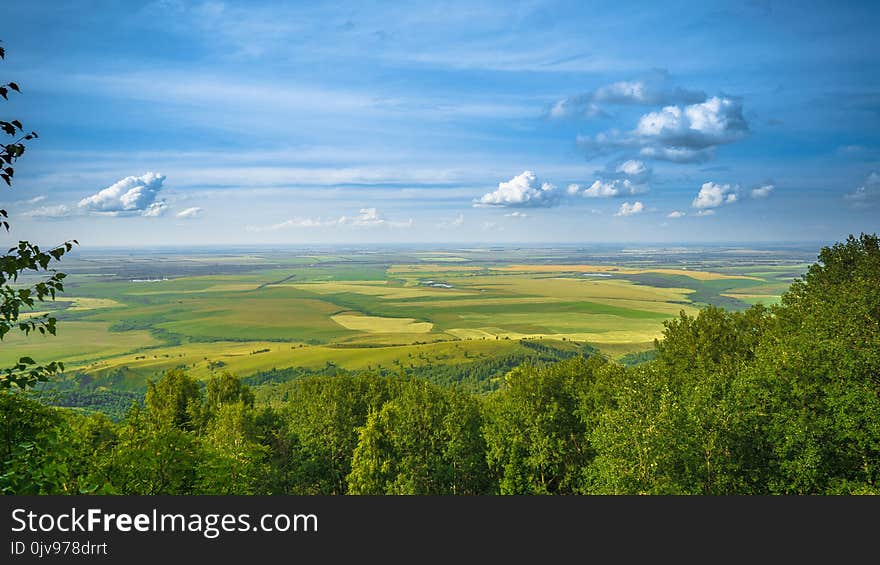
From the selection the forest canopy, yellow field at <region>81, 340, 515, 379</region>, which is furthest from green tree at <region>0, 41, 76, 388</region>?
yellow field at <region>81, 340, 515, 379</region>

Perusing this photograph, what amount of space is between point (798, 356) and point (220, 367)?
12072 centimetres

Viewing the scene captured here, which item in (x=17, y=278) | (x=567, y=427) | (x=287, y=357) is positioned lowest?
(x=287, y=357)

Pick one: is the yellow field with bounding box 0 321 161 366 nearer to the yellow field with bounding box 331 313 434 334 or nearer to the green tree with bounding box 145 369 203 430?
the yellow field with bounding box 331 313 434 334

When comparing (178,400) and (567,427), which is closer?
(567,427)

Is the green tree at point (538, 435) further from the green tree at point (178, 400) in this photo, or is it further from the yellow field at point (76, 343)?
the yellow field at point (76, 343)

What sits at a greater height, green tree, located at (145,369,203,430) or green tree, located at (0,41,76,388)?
green tree, located at (0,41,76,388)

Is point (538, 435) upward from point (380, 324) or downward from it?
upward

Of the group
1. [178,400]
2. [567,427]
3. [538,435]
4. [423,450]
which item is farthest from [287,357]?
[538,435]

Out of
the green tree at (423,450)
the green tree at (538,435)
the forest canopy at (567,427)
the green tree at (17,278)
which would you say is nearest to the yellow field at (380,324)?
the forest canopy at (567,427)

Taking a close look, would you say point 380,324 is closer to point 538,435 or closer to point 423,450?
point 423,450

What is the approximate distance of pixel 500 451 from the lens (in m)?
30.4

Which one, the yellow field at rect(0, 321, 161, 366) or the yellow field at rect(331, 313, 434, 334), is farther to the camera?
the yellow field at rect(331, 313, 434, 334)

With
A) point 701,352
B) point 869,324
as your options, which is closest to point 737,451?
point 869,324

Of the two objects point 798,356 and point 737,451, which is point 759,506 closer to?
point 737,451
